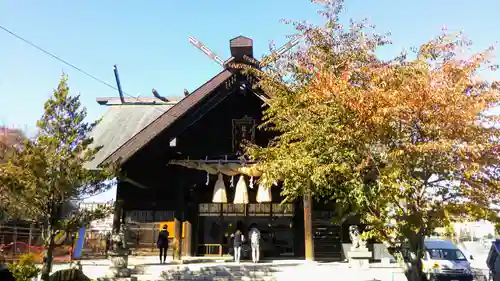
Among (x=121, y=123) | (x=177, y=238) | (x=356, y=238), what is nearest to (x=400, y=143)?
(x=356, y=238)

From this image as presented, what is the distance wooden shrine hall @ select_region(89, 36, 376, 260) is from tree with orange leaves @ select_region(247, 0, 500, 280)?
20.9 ft

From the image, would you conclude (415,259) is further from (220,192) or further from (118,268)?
(220,192)

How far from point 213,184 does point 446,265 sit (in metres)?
9.99

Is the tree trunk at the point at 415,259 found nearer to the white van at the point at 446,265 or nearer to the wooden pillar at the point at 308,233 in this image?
the wooden pillar at the point at 308,233

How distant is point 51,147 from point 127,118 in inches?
567

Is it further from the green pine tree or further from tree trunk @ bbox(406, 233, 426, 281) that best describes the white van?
the green pine tree

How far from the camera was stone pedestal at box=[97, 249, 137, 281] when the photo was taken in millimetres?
11480

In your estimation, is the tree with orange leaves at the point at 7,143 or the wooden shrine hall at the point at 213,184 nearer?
the tree with orange leaves at the point at 7,143

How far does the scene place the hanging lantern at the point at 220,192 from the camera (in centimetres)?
1588

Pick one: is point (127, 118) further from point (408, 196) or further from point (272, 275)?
point (408, 196)

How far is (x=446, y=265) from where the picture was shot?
14312 mm

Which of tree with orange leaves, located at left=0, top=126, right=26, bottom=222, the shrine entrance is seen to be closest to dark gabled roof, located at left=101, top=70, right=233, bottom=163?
the shrine entrance

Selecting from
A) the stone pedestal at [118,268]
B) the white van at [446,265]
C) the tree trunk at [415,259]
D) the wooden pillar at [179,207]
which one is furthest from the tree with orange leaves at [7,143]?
the white van at [446,265]

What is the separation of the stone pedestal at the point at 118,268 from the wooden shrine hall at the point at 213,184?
370 cm
